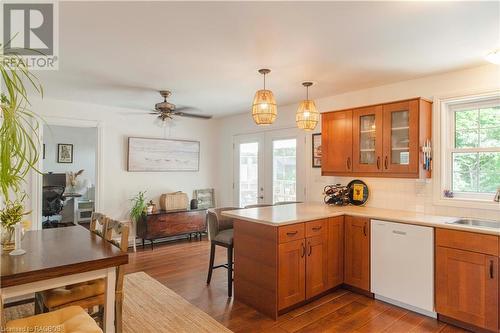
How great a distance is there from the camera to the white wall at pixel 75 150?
700 cm

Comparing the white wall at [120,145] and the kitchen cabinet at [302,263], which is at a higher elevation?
the white wall at [120,145]

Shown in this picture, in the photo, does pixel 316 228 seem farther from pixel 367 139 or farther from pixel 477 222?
pixel 477 222

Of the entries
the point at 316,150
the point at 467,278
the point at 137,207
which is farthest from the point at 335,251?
the point at 137,207

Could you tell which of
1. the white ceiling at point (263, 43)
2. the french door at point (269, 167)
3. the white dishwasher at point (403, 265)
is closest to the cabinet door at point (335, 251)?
the white dishwasher at point (403, 265)

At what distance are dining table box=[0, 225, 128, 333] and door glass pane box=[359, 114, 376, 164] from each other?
2.85 m

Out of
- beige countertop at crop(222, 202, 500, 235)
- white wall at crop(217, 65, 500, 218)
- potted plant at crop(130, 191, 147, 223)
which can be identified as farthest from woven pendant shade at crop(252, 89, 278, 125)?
potted plant at crop(130, 191, 147, 223)

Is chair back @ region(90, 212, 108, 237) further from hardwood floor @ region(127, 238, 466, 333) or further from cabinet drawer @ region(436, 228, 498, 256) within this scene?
cabinet drawer @ region(436, 228, 498, 256)

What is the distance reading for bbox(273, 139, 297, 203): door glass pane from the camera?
15.7 feet

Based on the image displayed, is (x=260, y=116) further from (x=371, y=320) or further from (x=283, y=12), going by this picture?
(x=371, y=320)

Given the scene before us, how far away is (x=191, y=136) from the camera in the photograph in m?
5.99

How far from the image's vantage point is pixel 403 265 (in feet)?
9.47

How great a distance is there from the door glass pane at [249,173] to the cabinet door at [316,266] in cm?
250

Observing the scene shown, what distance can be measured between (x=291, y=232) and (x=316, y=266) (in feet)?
1.88

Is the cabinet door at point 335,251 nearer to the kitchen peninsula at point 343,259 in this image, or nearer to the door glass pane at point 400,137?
the kitchen peninsula at point 343,259
